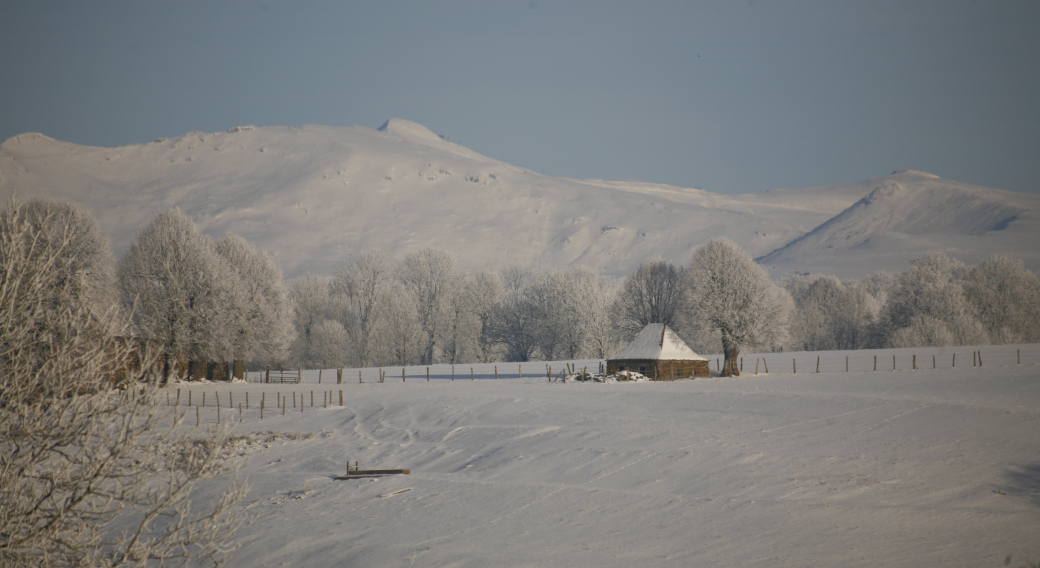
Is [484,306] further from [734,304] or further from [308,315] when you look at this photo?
[734,304]

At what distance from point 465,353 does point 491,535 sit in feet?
238

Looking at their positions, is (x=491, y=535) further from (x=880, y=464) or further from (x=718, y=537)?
(x=880, y=464)

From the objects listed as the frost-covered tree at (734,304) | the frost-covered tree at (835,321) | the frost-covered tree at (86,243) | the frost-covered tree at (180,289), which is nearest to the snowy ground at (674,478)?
the frost-covered tree at (180,289)

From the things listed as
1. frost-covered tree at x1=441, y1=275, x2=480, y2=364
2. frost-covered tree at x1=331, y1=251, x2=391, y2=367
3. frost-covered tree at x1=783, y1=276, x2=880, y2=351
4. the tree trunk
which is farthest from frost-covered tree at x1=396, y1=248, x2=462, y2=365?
frost-covered tree at x1=783, y1=276, x2=880, y2=351

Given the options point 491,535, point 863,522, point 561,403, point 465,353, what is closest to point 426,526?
point 491,535

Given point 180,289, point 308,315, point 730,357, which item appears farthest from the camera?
point 308,315

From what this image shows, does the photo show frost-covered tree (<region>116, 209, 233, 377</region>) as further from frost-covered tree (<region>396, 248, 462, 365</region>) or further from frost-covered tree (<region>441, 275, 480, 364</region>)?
frost-covered tree (<region>441, 275, 480, 364</region>)

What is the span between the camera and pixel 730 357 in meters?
58.0

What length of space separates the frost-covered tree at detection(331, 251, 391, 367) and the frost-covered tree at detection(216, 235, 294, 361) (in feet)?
82.6

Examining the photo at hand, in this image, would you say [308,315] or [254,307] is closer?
[254,307]

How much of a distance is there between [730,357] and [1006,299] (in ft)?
147

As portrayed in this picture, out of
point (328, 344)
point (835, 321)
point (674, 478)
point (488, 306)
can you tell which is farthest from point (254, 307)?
point (835, 321)

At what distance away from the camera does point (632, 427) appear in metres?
34.8

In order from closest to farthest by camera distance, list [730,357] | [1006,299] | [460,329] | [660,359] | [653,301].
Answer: [660,359]
[730,357]
[1006,299]
[653,301]
[460,329]
